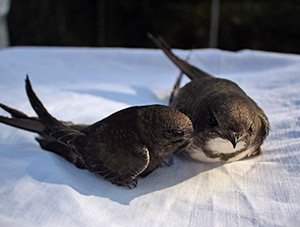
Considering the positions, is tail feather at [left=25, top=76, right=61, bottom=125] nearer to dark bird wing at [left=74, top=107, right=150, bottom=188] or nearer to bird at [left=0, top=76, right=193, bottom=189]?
bird at [left=0, top=76, right=193, bottom=189]

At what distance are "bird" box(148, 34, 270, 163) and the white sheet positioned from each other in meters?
0.05

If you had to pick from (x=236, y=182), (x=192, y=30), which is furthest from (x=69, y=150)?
(x=192, y=30)

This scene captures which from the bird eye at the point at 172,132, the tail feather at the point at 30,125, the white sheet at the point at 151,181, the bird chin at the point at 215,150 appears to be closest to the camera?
the white sheet at the point at 151,181

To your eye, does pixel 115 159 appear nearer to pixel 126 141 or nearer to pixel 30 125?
pixel 126 141

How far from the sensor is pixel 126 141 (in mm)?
1511

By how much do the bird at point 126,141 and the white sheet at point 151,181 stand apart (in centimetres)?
4

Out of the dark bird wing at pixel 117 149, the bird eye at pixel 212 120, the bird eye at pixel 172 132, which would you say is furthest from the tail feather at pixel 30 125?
the bird eye at pixel 212 120

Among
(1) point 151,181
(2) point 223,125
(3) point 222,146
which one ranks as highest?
(2) point 223,125

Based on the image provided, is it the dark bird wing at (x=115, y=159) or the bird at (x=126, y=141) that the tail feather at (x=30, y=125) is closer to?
the bird at (x=126, y=141)

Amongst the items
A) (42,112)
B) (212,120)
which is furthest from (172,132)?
(42,112)

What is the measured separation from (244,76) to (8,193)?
152 cm

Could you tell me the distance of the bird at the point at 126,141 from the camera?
1.46 meters

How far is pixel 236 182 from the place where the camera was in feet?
4.95

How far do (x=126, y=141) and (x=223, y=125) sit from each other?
0.31 m
